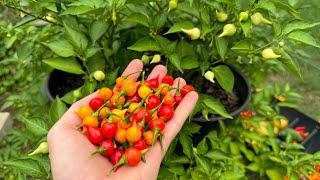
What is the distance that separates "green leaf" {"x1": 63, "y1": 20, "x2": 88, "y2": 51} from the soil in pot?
19.0 inches

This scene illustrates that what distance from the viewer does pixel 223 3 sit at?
1525mm

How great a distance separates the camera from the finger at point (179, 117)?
4.71 feet

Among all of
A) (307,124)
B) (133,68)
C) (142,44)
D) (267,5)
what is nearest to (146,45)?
(142,44)

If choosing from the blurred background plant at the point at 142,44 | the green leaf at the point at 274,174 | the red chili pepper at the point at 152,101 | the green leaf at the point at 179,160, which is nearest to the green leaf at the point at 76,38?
the blurred background plant at the point at 142,44

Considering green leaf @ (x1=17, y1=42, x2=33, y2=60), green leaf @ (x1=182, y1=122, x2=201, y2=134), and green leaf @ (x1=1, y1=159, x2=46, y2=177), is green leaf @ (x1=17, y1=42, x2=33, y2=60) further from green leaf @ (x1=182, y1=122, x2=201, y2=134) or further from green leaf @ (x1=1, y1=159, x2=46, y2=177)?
green leaf @ (x1=182, y1=122, x2=201, y2=134)

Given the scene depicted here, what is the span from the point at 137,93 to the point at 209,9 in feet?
1.39

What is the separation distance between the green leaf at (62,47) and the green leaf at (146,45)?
0.75ft

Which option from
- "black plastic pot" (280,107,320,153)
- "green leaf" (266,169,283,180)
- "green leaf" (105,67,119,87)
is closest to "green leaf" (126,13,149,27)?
"green leaf" (105,67,119,87)

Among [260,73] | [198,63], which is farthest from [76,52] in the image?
[260,73]

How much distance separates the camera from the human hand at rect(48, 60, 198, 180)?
51.1 inches

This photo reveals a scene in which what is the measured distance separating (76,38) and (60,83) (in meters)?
0.57

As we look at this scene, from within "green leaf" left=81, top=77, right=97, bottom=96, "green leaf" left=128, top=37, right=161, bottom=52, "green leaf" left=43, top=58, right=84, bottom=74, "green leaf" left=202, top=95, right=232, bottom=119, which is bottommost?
"green leaf" left=202, top=95, right=232, bottom=119

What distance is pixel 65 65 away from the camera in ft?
5.23

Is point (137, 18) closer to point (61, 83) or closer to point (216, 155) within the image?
point (216, 155)
